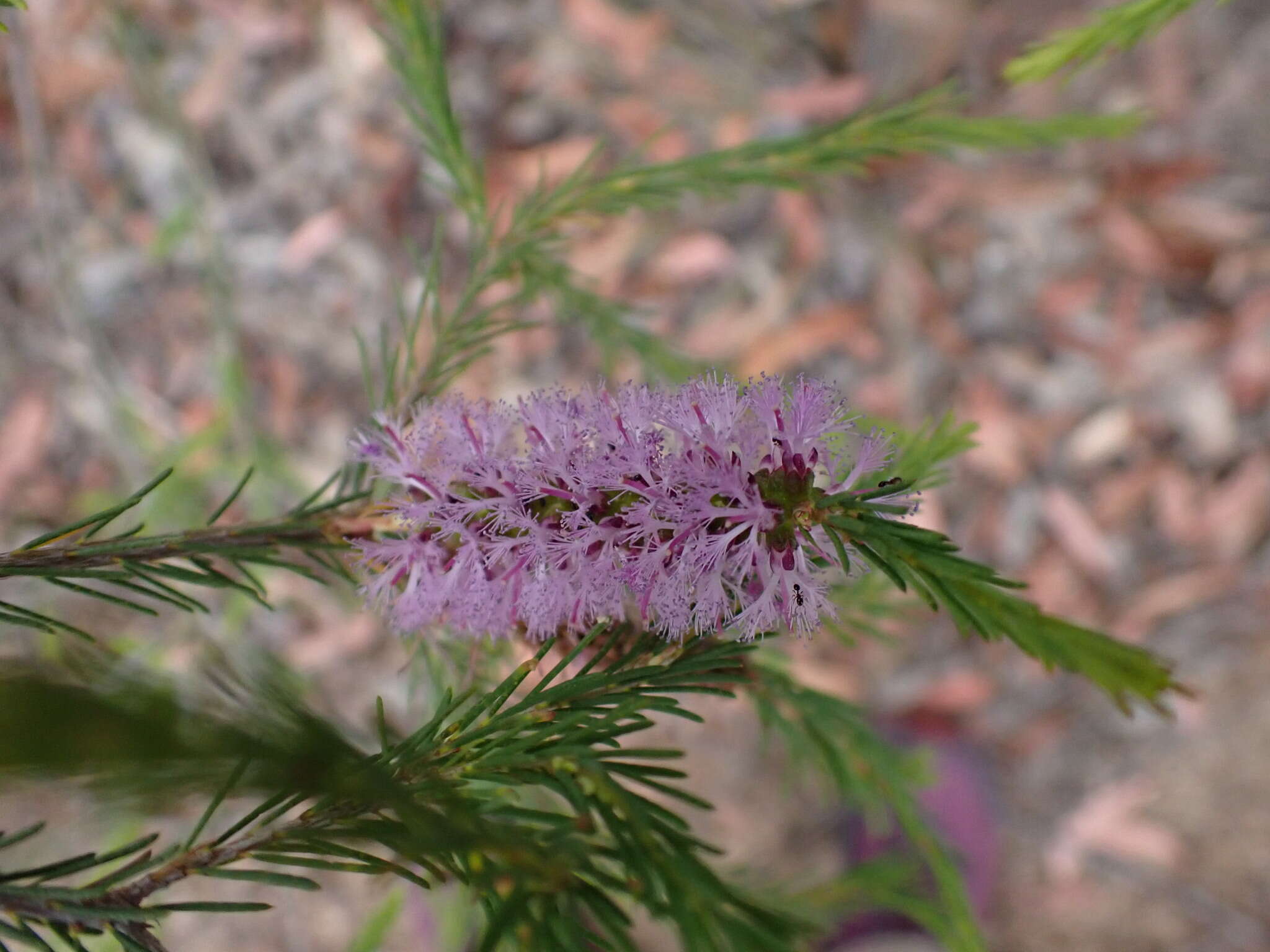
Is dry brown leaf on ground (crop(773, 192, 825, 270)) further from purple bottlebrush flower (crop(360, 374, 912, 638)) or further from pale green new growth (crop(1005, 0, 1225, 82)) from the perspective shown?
purple bottlebrush flower (crop(360, 374, 912, 638))

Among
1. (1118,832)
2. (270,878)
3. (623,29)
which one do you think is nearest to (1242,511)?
(1118,832)

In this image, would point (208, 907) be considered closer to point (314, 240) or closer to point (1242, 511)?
point (314, 240)

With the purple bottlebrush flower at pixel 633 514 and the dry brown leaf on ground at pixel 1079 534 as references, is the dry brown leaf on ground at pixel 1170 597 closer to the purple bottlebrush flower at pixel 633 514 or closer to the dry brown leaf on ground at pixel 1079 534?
the dry brown leaf on ground at pixel 1079 534

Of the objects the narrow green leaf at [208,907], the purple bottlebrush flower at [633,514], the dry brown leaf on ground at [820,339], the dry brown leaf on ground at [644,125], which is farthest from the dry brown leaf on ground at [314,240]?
the narrow green leaf at [208,907]

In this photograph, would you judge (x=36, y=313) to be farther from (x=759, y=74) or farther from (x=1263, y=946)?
(x=1263, y=946)

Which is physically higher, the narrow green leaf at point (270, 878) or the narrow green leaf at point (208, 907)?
the narrow green leaf at point (270, 878)

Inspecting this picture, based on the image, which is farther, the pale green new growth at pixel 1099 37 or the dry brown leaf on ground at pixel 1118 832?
the dry brown leaf on ground at pixel 1118 832

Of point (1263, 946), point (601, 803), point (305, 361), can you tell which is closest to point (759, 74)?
point (305, 361)

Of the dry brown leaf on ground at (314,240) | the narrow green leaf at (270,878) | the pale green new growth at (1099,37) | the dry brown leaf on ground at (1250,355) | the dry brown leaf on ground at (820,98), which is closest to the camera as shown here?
the narrow green leaf at (270,878)
